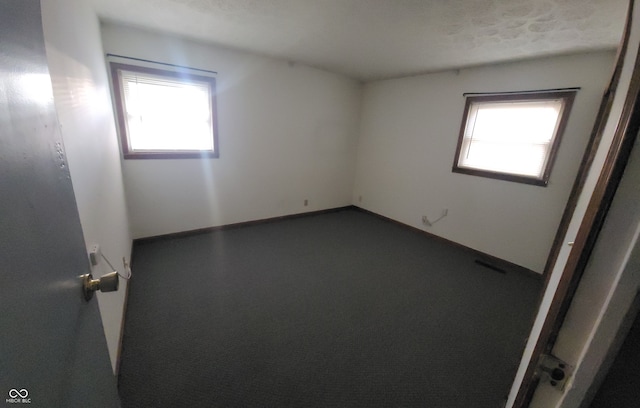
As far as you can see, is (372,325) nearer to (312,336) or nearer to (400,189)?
(312,336)

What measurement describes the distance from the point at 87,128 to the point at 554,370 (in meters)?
2.16

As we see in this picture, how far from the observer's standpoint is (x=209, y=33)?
7.75 ft

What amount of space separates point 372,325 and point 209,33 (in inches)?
121

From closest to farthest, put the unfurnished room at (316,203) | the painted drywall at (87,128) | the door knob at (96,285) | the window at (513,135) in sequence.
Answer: the unfurnished room at (316,203) → the door knob at (96,285) → the painted drywall at (87,128) → the window at (513,135)

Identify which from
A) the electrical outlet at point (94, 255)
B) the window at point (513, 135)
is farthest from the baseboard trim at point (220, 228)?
the window at point (513, 135)

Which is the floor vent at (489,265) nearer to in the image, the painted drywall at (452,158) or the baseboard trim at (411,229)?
the baseboard trim at (411,229)

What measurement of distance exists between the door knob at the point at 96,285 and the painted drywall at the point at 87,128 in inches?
22.6

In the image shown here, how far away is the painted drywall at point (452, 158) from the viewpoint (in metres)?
2.29

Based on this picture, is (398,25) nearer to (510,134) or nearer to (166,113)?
(510,134)

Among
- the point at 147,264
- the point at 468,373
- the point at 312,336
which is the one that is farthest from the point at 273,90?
the point at 468,373

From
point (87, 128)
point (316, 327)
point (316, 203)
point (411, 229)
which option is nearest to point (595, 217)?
point (316, 327)

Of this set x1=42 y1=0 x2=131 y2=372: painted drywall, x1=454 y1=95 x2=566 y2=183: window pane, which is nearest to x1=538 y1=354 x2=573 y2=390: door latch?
x1=42 y1=0 x2=131 y2=372: painted drywall

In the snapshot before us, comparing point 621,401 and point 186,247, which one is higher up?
point 621,401

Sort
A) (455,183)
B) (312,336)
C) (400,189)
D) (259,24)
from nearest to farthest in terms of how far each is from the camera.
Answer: (312,336)
(259,24)
(455,183)
(400,189)
